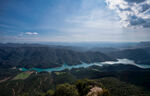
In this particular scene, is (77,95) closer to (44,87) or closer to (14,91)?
(44,87)

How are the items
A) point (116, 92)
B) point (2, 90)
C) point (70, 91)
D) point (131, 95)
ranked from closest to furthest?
point (70, 91), point (131, 95), point (116, 92), point (2, 90)

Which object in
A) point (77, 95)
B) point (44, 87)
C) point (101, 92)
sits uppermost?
point (101, 92)

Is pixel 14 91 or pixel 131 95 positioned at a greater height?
pixel 131 95

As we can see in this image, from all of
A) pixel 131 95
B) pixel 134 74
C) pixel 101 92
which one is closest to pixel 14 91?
pixel 101 92

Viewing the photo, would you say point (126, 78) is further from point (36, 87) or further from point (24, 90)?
point (24, 90)

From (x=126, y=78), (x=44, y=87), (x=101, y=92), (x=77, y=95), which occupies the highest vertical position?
(x=101, y=92)

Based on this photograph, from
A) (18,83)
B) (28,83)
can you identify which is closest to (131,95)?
(28,83)

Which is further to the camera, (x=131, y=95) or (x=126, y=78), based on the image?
(x=126, y=78)

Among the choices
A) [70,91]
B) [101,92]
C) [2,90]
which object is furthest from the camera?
[2,90]

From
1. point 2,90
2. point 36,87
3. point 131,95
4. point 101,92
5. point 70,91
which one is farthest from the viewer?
point 36,87
